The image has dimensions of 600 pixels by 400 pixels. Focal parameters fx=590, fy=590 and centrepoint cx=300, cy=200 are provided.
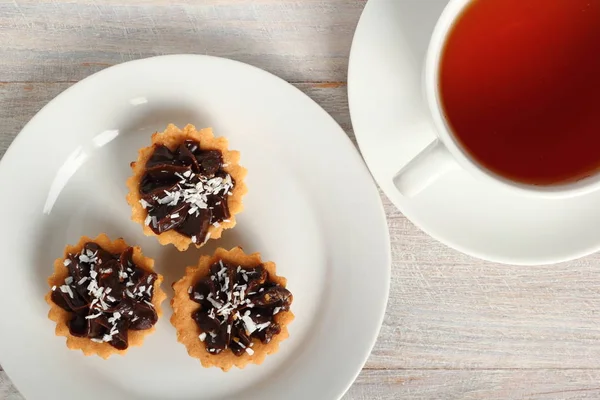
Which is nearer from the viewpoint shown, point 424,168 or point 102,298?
point 424,168

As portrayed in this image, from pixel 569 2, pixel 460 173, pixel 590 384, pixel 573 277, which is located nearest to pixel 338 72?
pixel 460 173

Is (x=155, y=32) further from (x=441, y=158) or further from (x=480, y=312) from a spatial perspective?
(x=480, y=312)

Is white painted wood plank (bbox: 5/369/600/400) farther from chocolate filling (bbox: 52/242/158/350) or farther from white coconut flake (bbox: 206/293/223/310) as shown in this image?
chocolate filling (bbox: 52/242/158/350)

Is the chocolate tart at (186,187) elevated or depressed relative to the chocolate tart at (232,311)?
elevated

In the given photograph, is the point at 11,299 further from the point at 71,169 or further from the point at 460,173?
the point at 460,173

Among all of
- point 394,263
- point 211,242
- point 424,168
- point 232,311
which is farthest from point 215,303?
point 424,168

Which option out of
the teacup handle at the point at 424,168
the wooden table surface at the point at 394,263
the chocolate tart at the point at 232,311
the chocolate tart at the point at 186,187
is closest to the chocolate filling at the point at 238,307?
the chocolate tart at the point at 232,311

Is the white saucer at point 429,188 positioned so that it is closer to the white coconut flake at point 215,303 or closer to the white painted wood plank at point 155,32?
the white painted wood plank at point 155,32
